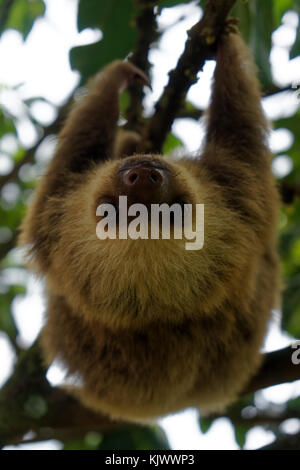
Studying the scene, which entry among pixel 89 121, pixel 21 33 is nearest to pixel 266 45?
pixel 89 121

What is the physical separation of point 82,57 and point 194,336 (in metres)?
2.50

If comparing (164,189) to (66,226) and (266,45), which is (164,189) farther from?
(266,45)

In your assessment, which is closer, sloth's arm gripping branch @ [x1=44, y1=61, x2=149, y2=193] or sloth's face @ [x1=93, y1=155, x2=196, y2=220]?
sloth's face @ [x1=93, y1=155, x2=196, y2=220]

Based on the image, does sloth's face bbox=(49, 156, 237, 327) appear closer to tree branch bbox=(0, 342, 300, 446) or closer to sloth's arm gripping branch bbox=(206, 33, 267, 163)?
sloth's arm gripping branch bbox=(206, 33, 267, 163)

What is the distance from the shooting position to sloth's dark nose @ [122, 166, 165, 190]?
373cm

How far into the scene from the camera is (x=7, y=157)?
7113 mm

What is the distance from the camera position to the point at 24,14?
17.1 feet

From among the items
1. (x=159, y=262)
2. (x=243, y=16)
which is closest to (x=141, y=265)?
(x=159, y=262)

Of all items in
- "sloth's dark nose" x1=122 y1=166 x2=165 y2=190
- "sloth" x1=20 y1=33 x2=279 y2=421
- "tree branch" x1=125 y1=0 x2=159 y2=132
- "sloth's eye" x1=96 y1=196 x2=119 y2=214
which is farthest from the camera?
"tree branch" x1=125 y1=0 x2=159 y2=132

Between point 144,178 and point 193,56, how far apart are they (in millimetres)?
1075

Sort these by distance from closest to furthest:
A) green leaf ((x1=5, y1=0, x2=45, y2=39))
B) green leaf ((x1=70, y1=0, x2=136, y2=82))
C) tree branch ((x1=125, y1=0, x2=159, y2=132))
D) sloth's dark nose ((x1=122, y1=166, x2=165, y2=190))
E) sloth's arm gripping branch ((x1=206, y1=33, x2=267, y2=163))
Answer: sloth's dark nose ((x1=122, y1=166, x2=165, y2=190)) < green leaf ((x1=70, y1=0, x2=136, y2=82)) < sloth's arm gripping branch ((x1=206, y1=33, x2=267, y2=163)) < tree branch ((x1=125, y1=0, x2=159, y2=132)) < green leaf ((x1=5, y1=0, x2=45, y2=39))

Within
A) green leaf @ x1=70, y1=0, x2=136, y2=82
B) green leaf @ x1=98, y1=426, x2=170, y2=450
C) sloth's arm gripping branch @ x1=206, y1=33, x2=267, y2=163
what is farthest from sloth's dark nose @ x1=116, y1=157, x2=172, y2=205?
green leaf @ x1=98, y1=426, x2=170, y2=450

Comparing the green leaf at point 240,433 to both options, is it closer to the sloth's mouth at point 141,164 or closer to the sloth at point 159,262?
the sloth at point 159,262

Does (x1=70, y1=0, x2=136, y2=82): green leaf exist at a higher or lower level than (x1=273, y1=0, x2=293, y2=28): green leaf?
lower
